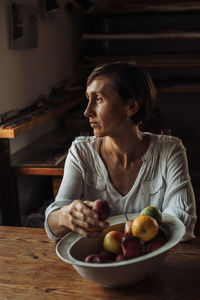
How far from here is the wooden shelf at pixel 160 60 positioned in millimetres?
3971

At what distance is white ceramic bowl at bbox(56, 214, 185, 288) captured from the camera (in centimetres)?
110

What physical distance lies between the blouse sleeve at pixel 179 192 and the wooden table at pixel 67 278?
9 centimetres

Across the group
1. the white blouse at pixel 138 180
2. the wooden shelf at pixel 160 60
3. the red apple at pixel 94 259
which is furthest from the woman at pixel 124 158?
the wooden shelf at pixel 160 60

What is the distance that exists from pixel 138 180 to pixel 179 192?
17 centimetres

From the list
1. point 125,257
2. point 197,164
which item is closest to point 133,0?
point 197,164

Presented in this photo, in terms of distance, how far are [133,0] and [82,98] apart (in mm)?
1129

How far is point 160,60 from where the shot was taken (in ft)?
13.2

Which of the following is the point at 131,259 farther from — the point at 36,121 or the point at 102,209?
the point at 36,121

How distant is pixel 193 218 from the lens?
60.5 inches

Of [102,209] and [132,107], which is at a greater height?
[132,107]

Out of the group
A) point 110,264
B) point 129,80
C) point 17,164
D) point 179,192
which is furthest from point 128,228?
point 17,164

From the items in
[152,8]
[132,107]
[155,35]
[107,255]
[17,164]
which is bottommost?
[17,164]

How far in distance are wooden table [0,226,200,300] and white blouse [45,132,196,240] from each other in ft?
0.77

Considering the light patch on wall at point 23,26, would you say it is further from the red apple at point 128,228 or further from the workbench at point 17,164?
the red apple at point 128,228
